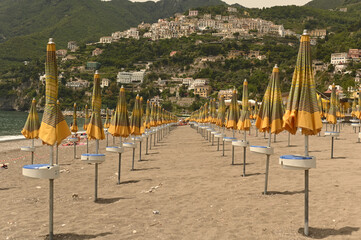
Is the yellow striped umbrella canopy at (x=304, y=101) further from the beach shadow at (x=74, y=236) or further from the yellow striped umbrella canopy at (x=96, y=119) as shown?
the yellow striped umbrella canopy at (x=96, y=119)

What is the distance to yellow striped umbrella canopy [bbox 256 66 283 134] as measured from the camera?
29.9 feet

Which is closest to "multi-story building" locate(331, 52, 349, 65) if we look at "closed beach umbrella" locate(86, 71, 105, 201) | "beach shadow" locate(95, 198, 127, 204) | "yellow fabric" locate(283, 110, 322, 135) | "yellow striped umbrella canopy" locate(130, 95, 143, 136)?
"yellow striped umbrella canopy" locate(130, 95, 143, 136)

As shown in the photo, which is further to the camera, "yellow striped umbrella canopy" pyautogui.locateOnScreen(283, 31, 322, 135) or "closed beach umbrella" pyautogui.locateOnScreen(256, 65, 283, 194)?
"closed beach umbrella" pyautogui.locateOnScreen(256, 65, 283, 194)

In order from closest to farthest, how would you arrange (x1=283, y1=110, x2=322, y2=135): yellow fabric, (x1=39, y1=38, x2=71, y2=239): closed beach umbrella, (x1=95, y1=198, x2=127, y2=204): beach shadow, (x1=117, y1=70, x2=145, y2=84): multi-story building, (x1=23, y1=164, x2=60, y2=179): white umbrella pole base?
(x1=23, y1=164, x2=60, y2=179): white umbrella pole base → (x1=283, y1=110, x2=322, y2=135): yellow fabric → (x1=39, y1=38, x2=71, y2=239): closed beach umbrella → (x1=95, y1=198, x2=127, y2=204): beach shadow → (x1=117, y1=70, x2=145, y2=84): multi-story building

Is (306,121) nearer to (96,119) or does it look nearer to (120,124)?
(96,119)

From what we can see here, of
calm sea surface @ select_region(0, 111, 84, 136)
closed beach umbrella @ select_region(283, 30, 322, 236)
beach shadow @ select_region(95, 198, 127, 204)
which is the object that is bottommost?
calm sea surface @ select_region(0, 111, 84, 136)

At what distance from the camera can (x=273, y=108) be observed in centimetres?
925

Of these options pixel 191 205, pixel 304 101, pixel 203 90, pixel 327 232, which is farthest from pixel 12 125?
pixel 203 90

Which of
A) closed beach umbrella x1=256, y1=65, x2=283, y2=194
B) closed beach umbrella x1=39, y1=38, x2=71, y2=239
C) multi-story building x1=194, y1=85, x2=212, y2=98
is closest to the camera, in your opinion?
closed beach umbrella x1=39, y1=38, x2=71, y2=239

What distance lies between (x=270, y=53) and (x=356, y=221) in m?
196

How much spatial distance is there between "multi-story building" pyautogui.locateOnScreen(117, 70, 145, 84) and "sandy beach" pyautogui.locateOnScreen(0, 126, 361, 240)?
174396mm

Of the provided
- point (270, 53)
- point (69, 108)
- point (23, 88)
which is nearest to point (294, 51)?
point (270, 53)

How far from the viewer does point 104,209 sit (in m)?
8.49

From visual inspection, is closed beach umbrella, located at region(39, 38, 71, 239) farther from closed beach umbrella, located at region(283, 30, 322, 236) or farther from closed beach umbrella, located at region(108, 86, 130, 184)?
closed beach umbrella, located at region(108, 86, 130, 184)
